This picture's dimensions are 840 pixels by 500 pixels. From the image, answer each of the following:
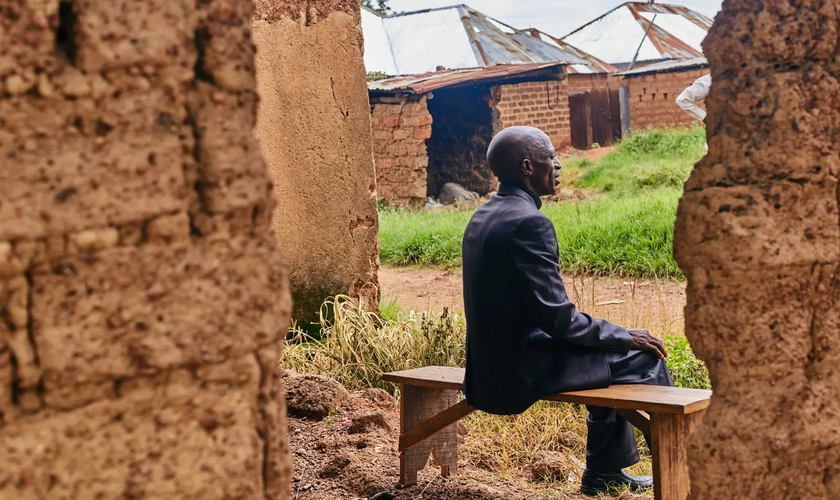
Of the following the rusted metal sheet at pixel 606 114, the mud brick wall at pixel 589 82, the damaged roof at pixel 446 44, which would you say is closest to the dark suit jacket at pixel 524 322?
the damaged roof at pixel 446 44

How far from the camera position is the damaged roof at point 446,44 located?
20.0 meters

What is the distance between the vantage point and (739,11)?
7.78 ft

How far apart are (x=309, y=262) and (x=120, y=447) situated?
4289mm

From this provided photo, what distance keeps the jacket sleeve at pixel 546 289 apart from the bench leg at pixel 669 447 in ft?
1.21

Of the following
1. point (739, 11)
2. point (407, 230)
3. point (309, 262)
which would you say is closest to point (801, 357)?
point (739, 11)

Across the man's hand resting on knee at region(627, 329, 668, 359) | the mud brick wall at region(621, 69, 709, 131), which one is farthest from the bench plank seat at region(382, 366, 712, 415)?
the mud brick wall at region(621, 69, 709, 131)

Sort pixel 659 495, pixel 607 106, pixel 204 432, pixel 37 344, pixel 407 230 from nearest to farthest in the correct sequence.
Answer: pixel 37 344 < pixel 204 432 < pixel 659 495 < pixel 407 230 < pixel 607 106

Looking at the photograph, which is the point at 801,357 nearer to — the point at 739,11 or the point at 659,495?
the point at 739,11

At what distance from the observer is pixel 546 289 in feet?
11.3

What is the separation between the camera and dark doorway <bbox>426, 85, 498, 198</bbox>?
15.9 m

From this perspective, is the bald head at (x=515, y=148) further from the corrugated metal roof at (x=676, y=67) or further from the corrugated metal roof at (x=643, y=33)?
the corrugated metal roof at (x=643, y=33)

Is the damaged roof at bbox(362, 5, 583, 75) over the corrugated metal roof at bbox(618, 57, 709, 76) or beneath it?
over

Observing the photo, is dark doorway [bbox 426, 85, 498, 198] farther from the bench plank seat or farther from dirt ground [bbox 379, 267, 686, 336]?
the bench plank seat

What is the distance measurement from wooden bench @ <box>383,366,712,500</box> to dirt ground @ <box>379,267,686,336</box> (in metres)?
1.82
